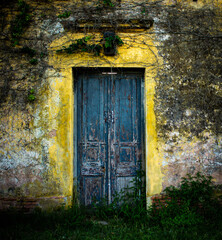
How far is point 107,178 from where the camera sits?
3.96 metres

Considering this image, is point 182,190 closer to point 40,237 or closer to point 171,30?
point 40,237

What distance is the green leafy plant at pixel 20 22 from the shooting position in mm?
Result: 3705

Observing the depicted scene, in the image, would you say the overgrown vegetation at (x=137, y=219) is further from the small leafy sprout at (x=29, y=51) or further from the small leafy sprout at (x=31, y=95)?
the small leafy sprout at (x=29, y=51)

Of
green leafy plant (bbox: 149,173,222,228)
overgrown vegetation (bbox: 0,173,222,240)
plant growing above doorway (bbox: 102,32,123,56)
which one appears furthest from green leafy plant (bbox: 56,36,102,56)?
green leafy plant (bbox: 149,173,222,228)

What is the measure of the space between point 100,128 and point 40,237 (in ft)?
6.42

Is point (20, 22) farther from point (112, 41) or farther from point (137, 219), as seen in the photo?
point (137, 219)

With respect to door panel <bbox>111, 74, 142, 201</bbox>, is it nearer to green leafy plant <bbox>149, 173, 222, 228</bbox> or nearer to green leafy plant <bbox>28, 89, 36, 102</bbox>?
green leafy plant <bbox>149, 173, 222, 228</bbox>

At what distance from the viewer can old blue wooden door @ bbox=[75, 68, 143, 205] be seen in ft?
13.0

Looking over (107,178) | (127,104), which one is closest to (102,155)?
(107,178)

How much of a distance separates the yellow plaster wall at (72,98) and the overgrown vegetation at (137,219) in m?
0.31

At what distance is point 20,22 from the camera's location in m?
3.71

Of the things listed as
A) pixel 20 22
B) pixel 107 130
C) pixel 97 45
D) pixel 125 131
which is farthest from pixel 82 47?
pixel 125 131

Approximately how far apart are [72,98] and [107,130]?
864 mm

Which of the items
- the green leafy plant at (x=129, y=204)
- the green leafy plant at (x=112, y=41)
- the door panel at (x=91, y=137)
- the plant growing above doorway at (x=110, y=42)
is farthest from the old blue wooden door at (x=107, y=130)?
the green leafy plant at (x=112, y=41)
